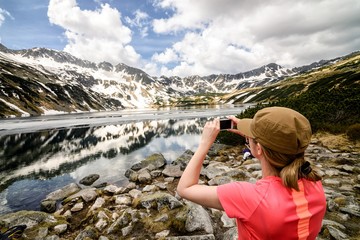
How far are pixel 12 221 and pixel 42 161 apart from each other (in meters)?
15.1

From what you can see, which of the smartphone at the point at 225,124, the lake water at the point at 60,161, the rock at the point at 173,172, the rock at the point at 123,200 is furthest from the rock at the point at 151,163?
the smartphone at the point at 225,124

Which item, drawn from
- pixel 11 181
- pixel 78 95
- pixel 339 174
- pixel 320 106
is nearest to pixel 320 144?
pixel 320 106

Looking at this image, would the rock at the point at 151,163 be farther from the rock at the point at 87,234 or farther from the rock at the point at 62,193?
the rock at the point at 87,234

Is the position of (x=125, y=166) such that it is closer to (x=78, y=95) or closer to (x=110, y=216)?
→ (x=110, y=216)

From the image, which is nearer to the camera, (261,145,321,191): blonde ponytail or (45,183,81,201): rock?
(261,145,321,191): blonde ponytail

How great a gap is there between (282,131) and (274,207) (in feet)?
2.12

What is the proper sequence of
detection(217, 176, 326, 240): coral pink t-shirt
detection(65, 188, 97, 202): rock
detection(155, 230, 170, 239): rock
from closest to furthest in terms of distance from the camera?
detection(217, 176, 326, 240): coral pink t-shirt < detection(155, 230, 170, 239): rock < detection(65, 188, 97, 202): rock

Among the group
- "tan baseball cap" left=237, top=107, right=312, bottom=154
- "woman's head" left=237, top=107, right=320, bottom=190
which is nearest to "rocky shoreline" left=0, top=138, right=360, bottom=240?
"woman's head" left=237, top=107, right=320, bottom=190

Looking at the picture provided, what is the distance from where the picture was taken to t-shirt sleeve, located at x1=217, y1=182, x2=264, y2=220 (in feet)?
6.91

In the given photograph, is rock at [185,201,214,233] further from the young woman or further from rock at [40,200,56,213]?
rock at [40,200,56,213]

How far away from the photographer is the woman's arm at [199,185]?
2.28m

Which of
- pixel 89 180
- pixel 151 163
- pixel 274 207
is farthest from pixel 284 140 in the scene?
pixel 151 163

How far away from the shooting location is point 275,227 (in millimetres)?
2051

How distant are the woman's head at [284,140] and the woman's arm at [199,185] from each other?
45cm
